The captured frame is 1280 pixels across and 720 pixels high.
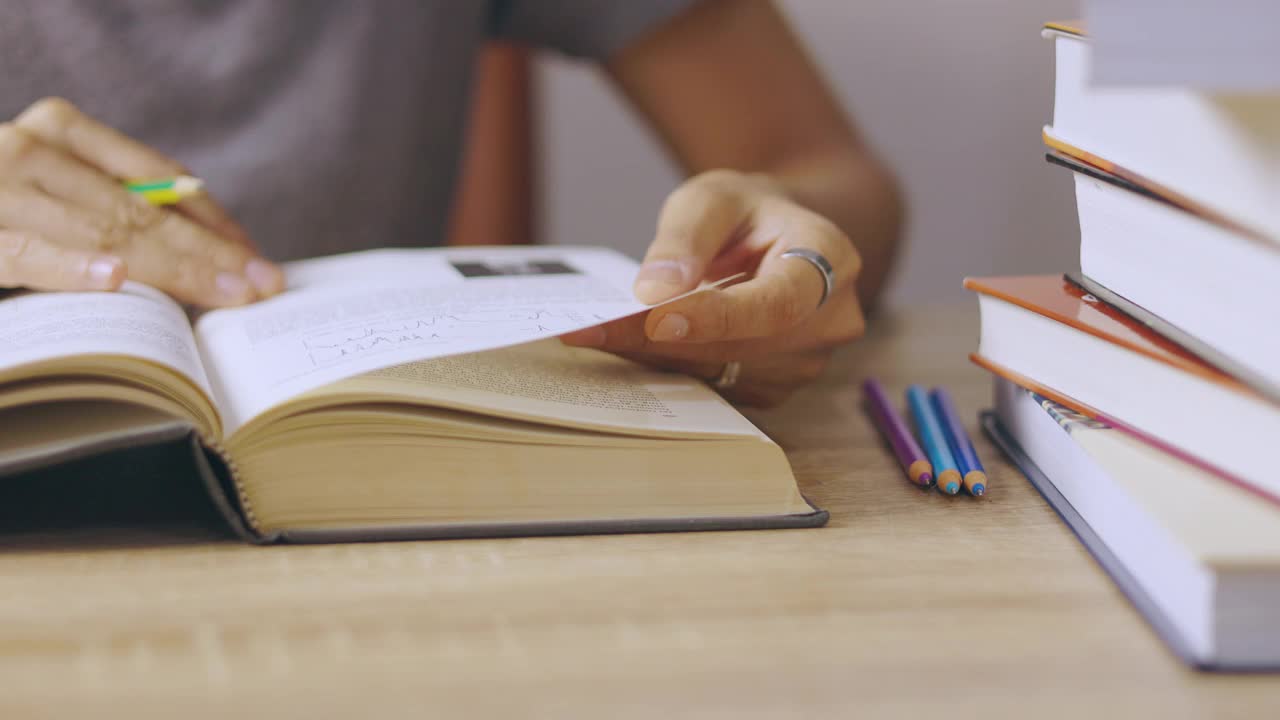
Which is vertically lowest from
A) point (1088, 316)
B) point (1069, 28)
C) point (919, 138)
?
point (919, 138)

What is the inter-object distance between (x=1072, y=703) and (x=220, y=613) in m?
0.30

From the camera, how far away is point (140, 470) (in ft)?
1.56

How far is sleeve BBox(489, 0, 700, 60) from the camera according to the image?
115 centimetres

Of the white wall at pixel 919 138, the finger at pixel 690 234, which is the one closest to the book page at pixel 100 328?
the finger at pixel 690 234

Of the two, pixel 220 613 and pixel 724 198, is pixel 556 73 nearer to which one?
pixel 724 198

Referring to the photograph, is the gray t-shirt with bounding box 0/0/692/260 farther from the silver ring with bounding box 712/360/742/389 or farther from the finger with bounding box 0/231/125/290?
A: the silver ring with bounding box 712/360/742/389

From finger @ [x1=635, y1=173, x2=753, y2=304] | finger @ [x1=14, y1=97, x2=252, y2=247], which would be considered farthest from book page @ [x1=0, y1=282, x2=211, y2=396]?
finger @ [x1=635, y1=173, x2=753, y2=304]

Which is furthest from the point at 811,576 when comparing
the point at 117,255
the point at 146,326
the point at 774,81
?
the point at 774,81

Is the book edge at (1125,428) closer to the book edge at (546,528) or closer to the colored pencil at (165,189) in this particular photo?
the book edge at (546,528)

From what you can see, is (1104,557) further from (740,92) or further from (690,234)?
(740,92)

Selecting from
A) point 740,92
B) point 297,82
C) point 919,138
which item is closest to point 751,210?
point 740,92

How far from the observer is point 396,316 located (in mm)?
528

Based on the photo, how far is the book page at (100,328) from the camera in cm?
43

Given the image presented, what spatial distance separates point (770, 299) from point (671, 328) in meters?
0.07
